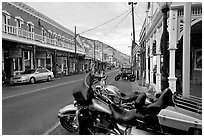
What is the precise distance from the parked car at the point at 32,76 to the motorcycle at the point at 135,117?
44.5ft

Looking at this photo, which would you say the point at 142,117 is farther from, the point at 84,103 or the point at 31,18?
the point at 31,18

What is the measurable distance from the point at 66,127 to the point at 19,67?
60.7 ft

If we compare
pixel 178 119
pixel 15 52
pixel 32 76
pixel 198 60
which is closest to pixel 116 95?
pixel 178 119

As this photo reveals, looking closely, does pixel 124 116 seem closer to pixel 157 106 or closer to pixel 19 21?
pixel 157 106

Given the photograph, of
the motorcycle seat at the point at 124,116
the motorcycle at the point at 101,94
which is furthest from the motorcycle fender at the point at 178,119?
the motorcycle at the point at 101,94

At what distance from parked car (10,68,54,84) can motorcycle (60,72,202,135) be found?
13.5m

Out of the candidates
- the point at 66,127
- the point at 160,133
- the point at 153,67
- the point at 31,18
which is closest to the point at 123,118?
the point at 160,133

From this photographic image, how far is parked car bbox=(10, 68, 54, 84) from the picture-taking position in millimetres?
15602

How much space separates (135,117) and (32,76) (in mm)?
15195

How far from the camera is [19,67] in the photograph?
20.7 metres

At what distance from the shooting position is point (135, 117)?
3.08 meters

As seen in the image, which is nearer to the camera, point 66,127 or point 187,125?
point 187,125

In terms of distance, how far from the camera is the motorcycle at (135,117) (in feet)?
9.50

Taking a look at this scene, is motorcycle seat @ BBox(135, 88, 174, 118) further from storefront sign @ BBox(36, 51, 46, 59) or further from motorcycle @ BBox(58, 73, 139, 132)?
storefront sign @ BBox(36, 51, 46, 59)
